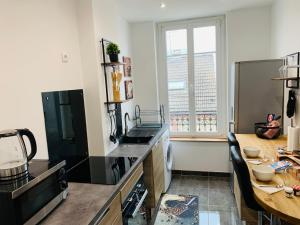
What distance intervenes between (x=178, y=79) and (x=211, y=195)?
Result: 1.84 meters

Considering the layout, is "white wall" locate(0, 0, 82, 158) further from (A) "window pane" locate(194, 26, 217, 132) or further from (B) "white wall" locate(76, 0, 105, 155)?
(A) "window pane" locate(194, 26, 217, 132)

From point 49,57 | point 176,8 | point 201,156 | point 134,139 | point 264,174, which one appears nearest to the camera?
point 264,174

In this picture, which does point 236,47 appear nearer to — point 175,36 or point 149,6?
point 175,36

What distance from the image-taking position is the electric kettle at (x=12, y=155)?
3.79 ft

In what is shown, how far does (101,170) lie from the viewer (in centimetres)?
195

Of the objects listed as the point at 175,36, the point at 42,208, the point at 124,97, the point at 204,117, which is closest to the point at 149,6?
the point at 175,36

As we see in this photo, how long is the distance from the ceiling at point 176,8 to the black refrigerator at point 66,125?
4.65 feet

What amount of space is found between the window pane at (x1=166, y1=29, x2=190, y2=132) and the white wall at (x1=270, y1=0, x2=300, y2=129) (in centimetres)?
126

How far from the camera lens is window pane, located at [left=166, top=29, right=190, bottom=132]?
379 cm

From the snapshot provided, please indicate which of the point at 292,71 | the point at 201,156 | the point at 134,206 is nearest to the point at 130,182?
the point at 134,206

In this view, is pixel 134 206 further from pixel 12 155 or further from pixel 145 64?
pixel 145 64

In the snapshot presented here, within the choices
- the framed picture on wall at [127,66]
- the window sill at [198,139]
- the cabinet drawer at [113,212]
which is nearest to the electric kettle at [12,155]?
the cabinet drawer at [113,212]

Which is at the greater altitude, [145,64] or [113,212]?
[145,64]

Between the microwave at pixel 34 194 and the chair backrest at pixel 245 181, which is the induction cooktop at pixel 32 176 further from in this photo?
the chair backrest at pixel 245 181
